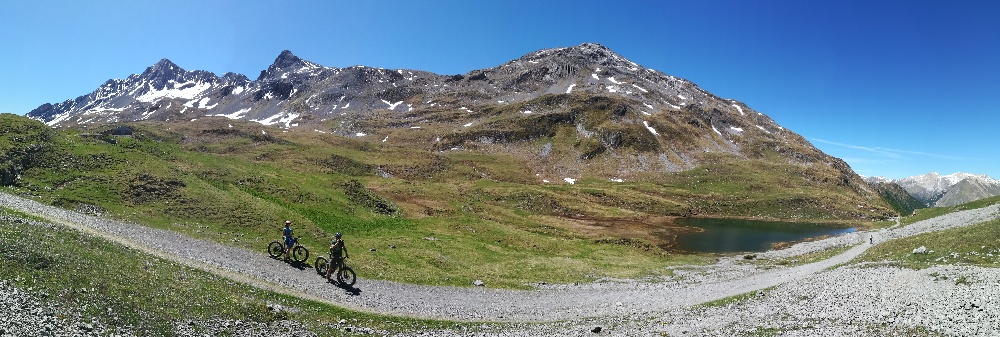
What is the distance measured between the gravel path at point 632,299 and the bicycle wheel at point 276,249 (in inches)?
28.8

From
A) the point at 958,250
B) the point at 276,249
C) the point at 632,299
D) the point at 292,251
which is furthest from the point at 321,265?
the point at 958,250

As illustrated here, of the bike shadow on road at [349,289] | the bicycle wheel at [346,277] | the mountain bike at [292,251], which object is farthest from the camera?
the mountain bike at [292,251]

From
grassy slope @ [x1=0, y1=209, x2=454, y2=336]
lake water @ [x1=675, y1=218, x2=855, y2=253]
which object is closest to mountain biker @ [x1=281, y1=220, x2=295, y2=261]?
grassy slope @ [x1=0, y1=209, x2=454, y2=336]

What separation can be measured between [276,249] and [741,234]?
328 ft

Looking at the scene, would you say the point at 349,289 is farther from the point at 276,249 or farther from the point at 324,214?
→ the point at 324,214

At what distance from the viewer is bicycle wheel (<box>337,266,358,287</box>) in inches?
1242

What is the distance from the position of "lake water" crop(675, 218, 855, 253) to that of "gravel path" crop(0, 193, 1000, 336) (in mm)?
48302

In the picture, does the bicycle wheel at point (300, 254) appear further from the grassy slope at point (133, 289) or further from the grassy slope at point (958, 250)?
the grassy slope at point (958, 250)

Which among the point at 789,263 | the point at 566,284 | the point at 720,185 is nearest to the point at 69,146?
the point at 566,284

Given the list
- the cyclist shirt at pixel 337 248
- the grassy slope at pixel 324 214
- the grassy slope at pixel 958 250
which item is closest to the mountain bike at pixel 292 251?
the grassy slope at pixel 324 214

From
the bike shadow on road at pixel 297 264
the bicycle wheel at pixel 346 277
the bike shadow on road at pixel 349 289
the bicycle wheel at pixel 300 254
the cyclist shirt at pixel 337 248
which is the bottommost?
the bike shadow on road at pixel 349 289

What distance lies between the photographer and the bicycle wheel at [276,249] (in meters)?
35.0

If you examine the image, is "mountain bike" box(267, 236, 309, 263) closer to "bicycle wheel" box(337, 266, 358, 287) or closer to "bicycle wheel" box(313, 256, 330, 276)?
"bicycle wheel" box(313, 256, 330, 276)

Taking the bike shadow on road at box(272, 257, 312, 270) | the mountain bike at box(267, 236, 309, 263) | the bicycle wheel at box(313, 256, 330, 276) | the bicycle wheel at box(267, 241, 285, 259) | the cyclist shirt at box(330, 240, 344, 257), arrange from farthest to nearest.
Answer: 1. the bicycle wheel at box(267, 241, 285, 259)
2. the mountain bike at box(267, 236, 309, 263)
3. the bike shadow on road at box(272, 257, 312, 270)
4. the bicycle wheel at box(313, 256, 330, 276)
5. the cyclist shirt at box(330, 240, 344, 257)
